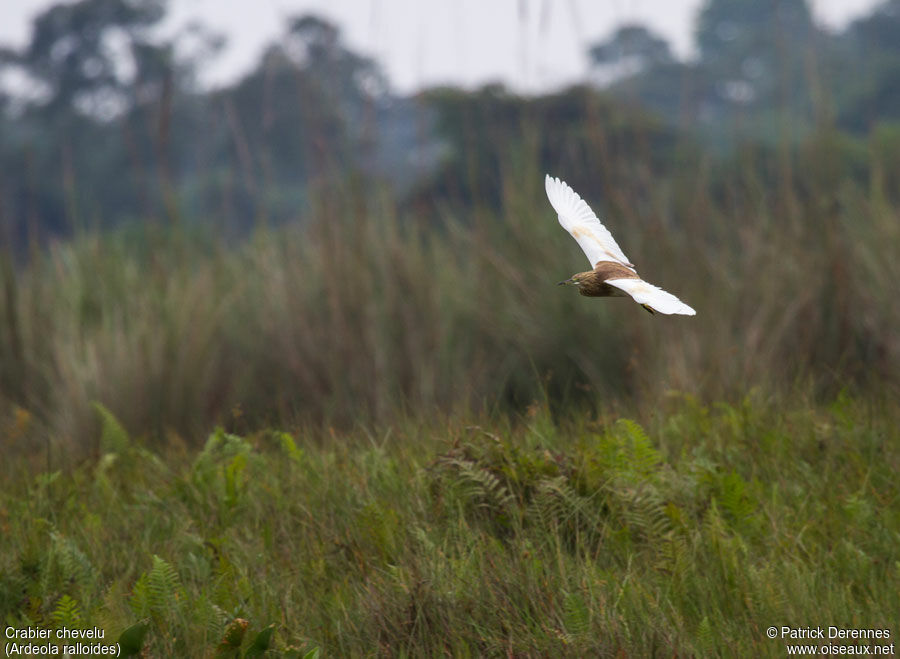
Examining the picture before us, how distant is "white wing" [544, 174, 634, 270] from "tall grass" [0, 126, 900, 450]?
5.78ft

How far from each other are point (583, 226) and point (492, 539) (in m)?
0.88

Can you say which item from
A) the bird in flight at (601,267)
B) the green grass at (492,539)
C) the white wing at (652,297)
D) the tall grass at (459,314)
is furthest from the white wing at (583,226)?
the tall grass at (459,314)

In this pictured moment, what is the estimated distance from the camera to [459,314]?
5289mm

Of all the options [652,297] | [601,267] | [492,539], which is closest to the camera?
[652,297]

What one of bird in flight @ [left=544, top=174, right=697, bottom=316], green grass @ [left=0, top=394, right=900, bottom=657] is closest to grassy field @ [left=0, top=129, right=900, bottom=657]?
green grass @ [left=0, top=394, right=900, bottom=657]

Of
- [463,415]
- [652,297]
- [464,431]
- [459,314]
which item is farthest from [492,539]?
[459,314]

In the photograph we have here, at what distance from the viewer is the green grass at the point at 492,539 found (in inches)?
88.9

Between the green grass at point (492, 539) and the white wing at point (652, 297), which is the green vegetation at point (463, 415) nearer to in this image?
the green grass at point (492, 539)

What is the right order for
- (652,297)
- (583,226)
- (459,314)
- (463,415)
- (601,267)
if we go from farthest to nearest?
A: (459,314) < (463,415) < (583,226) < (601,267) < (652,297)

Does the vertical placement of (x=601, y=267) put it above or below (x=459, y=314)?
above

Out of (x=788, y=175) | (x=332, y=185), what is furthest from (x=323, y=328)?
(x=788, y=175)

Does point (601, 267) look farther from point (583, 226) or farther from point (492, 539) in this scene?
point (492, 539)

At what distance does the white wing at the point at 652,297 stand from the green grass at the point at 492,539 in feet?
2.52

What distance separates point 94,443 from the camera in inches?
181
